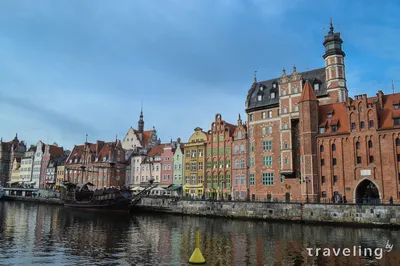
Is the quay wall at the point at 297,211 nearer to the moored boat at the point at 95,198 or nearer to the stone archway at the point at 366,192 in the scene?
the stone archway at the point at 366,192

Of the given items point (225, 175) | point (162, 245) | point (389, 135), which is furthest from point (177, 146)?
point (162, 245)

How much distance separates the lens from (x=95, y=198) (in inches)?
3000

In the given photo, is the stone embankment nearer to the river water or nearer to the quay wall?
the quay wall

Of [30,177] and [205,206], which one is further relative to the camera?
[30,177]

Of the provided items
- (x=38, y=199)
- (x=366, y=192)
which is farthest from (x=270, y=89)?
(x=38, y=199)

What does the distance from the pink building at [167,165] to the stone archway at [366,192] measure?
4591 centimetres

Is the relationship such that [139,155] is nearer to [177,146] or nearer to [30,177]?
[177,146]

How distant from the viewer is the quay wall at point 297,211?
146ft

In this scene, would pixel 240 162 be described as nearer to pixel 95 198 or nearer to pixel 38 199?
pixel 95 198

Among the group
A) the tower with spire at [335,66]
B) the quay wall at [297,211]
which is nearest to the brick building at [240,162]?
the quay wall at [297,211]

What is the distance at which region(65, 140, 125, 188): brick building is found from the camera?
103 meters

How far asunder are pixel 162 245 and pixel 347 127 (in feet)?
124

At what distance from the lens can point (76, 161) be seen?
118500 millimetres

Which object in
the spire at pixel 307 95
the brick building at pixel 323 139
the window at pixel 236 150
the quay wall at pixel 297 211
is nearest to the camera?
the quay wall at pixel 297 211
